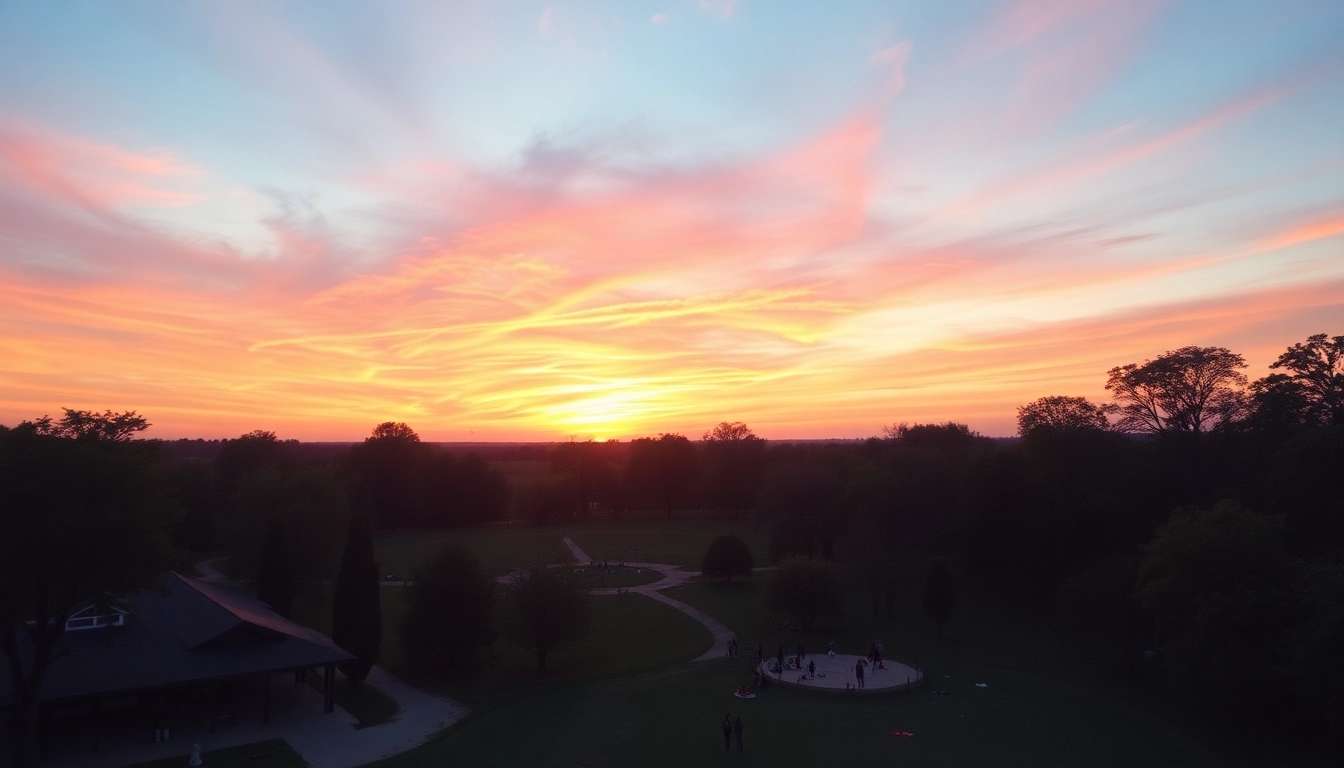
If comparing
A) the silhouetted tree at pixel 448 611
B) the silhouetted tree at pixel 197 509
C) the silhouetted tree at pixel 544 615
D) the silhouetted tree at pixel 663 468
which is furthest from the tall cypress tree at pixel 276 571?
the silhouetted tree at pixel 663 468

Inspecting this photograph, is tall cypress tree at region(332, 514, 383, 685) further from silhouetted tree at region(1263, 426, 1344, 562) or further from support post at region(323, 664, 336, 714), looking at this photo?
silhouetted tree at region(1263, 426, 1344, 562)

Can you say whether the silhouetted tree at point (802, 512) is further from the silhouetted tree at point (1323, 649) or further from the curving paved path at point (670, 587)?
the silhouetted tree at point (1323, 649)

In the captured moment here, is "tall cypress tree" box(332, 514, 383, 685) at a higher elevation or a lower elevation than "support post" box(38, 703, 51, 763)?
higher

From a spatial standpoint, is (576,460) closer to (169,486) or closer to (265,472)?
(265,472)

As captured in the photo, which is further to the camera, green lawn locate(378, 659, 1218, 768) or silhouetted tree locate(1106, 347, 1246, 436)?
silhouetted tree locate(1106, 347, 1246, 436)

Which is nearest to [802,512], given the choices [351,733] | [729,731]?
[729,731]

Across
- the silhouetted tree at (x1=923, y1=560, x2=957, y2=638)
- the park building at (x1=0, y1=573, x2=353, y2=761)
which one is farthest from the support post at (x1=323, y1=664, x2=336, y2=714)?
the silhouetted tree at (x1=923, y1=560, x2=957, y2=638)
